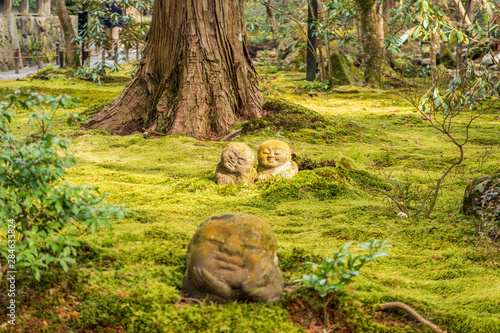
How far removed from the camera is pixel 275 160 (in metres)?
5.64

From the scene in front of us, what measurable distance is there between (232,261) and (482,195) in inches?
117

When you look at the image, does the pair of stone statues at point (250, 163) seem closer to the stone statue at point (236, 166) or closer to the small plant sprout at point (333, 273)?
the stone statue at point (236, 166)

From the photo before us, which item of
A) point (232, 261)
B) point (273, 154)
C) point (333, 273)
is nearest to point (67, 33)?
point (273, 154)

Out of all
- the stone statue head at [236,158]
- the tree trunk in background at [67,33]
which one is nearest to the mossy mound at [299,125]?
the stone statue head at [236,158]

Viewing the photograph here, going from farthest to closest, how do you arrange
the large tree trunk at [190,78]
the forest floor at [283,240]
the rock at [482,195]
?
the large tree trunk at [190,78], the rock at [482,195], the forest floor at [283,240]

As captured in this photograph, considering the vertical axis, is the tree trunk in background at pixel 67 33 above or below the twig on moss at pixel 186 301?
above

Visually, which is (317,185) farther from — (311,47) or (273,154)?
(311,47)

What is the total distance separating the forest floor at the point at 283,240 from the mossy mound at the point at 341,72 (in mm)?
6412

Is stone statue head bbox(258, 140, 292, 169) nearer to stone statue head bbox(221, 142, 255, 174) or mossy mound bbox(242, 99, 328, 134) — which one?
stone statue head bbox(221, 142, 255, 174)

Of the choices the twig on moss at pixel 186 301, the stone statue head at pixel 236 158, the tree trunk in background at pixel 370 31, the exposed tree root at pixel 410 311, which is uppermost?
the tree trunk in background at pixel 370 31

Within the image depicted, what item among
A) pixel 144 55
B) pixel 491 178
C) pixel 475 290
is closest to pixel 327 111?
pixel 144 55

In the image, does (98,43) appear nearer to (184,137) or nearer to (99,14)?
(99,14)

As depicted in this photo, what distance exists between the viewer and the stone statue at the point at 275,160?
5613mm

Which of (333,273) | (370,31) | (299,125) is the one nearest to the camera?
(333,273)
